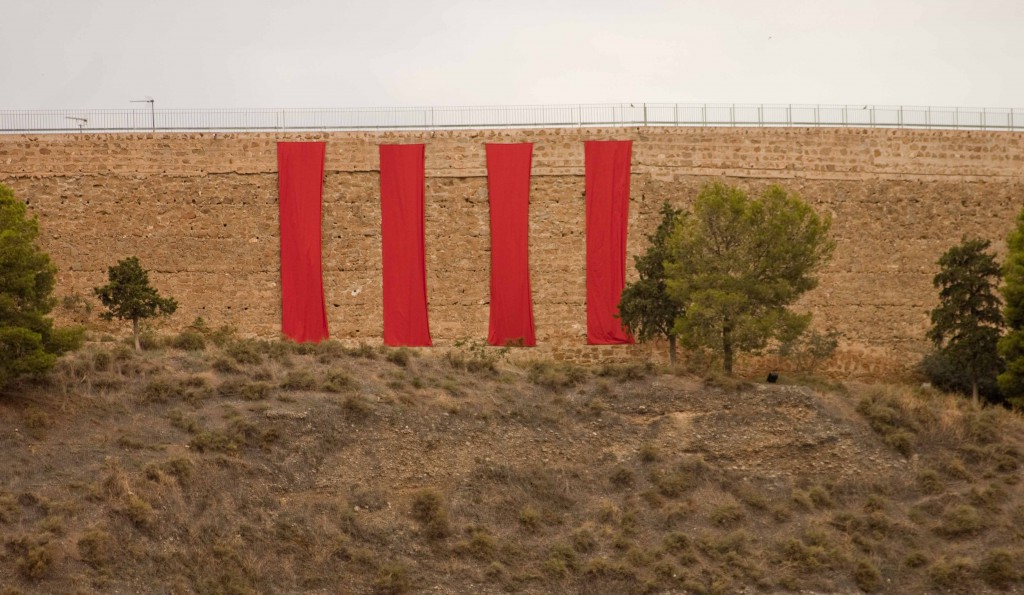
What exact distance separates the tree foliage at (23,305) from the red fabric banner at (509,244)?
9.07 meters

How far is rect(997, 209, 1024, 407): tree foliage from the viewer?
27219 millimetres

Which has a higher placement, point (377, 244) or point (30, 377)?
point (377, 244)

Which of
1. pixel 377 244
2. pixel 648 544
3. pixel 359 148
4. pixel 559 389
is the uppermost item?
pixel 359 148

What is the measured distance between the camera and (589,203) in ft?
100

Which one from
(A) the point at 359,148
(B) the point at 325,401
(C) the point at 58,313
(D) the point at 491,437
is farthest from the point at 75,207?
(D) the point at 491,437

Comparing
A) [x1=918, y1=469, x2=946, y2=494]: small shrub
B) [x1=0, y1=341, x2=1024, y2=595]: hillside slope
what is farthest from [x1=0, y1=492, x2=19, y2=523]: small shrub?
[x1=918, y1=469, x2=946, y2=494]: small shrub

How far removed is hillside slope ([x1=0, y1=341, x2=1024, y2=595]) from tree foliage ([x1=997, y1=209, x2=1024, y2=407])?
42.6 inches

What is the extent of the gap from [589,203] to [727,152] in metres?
2.99

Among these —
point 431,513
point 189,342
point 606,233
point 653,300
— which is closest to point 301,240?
point 189,342

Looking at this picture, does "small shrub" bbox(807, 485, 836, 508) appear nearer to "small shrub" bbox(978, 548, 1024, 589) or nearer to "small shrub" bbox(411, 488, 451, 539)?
"small shrub" bbox(978, 548, 1024, 589)

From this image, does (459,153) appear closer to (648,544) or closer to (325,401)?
(325,401)

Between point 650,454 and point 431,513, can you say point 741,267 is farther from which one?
point 431,513

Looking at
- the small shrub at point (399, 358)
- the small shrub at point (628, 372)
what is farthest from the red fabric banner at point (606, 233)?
the small shrub at point (399, 358)

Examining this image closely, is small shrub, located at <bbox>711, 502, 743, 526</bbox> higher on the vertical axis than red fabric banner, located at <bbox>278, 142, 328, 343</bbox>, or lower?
lower
